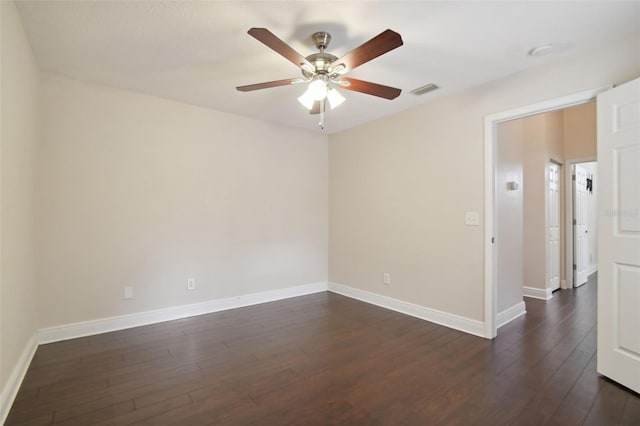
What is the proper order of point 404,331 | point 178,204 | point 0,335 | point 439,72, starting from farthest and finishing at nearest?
point 178,204 < point 404,331 < point 439,72 < point 0,335

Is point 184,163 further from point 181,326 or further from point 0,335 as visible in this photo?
point 0,335

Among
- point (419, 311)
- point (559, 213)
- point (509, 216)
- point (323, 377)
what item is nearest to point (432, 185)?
point (509, 216)

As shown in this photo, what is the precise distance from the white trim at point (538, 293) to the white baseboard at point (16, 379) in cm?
551

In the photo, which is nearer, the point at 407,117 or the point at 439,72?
the point at 439,72

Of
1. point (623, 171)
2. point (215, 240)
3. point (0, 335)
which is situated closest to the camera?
point (0, 335)

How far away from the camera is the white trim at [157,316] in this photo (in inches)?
110

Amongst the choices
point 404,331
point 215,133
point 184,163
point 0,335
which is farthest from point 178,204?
point 404,331

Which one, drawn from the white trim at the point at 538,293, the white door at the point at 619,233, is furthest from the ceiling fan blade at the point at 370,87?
the white trim at the point at 538,293

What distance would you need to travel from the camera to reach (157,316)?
3260 mm

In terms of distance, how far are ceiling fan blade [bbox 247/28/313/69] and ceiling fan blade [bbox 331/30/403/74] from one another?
0.28m

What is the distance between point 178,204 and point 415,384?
3.01 m

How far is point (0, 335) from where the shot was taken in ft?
5.70

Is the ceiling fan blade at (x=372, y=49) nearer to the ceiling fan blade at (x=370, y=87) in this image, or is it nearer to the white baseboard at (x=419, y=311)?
the ceiling fan blade at (x=370, y=87)

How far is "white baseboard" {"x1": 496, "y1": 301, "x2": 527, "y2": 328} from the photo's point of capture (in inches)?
126
